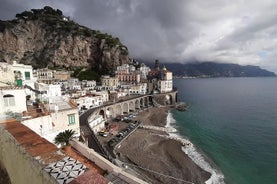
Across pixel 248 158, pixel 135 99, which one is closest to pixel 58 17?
pixel 135 99

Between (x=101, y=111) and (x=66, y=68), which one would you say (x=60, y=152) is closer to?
(x=101, y=111)

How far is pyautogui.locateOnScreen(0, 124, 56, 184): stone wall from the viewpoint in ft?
13.8

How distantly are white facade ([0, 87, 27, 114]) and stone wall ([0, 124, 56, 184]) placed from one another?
7.65 meters

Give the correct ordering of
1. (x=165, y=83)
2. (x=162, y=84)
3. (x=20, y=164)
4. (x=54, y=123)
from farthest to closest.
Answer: (x=165, y=83)
(x=162, y=84)
(x=54, y=123)
(x=20, y=164)

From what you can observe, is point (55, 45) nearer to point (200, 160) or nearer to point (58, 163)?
point (200, 160)

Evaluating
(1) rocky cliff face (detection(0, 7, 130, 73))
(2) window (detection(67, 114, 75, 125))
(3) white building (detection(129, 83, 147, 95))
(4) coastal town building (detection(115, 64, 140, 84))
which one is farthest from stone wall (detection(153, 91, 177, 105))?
(2) window (detection(67, 114, 75, 125))

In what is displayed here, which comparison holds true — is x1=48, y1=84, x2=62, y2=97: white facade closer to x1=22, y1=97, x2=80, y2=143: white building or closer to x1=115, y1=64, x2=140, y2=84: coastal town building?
x1=22, y1=97, x2=80, y2=143: white building

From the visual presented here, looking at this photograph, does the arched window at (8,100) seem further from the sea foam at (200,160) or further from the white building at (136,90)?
the white building at (136,90)

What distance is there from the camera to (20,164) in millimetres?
5496

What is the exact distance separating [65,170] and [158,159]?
26552mm

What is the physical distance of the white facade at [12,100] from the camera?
13.5 meters

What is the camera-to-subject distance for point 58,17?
4840 inches

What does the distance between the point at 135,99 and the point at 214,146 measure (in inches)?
1478

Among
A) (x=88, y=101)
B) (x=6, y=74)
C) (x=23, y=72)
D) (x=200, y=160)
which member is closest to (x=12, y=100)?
(x=6, y=74)
